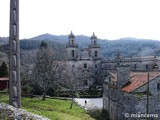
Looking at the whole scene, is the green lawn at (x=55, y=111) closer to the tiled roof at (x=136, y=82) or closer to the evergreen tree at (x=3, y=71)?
the tiled roof at (x=136, y=82)

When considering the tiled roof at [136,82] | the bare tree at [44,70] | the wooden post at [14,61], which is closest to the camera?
the wooden post at [14,61]

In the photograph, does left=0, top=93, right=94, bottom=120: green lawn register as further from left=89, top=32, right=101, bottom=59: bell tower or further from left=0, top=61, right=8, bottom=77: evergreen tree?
left=89, top=32, right=101, bottom=59: bell tower

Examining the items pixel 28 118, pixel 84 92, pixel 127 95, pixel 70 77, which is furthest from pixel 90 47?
pixel 28 118

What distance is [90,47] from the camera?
75625 mm

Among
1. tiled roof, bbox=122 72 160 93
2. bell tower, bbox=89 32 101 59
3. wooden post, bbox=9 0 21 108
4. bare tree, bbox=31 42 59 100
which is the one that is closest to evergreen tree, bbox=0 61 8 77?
bare tree, bbox=31 42 59 100

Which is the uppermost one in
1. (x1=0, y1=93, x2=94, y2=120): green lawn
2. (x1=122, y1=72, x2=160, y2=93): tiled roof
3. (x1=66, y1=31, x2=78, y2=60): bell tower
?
(x1=66, y1=31, x2=78, y2=60): bell tower

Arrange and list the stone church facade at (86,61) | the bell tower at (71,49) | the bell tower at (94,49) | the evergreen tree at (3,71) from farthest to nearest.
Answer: the bell tower at (94,49) < the bell tower at (71,49) < the stone church facade at (86,61) < the evergreen tree at (3,71)

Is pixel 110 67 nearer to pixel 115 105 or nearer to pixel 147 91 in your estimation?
pixel 115 105

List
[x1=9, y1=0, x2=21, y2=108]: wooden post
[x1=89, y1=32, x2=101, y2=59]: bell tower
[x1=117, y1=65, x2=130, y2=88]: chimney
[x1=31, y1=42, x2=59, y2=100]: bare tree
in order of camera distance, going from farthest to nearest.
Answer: [x1=89, y1=32, x2=101, y2=59]: bell tower, [x1=31, y1=42, x2=59, y2=100]: bare tree, [x1=117, y1=65, x2=130, y2=88]: chimney, [x1=9, y1=0, x2=21, y2=108]: wooden post

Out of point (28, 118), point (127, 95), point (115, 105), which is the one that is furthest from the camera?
point (115, 105)

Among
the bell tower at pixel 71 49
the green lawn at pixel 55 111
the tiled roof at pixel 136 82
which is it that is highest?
the bell tower at pixel 71 49

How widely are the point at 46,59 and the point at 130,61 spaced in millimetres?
30157

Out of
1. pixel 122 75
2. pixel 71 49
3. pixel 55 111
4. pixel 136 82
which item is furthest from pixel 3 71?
pixel 136 82

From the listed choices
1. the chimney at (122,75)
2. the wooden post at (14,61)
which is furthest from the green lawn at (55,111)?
the chimney at (122,75)
